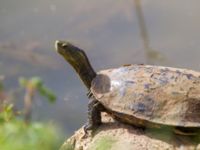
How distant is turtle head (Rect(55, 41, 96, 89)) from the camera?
12.1 ft

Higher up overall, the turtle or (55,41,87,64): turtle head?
(55,41,87,64): turtle head

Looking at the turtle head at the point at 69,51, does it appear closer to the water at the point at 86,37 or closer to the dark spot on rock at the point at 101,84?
the dark spot on rock at the point at 101,84

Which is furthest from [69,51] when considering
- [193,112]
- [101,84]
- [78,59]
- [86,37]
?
[86,37]

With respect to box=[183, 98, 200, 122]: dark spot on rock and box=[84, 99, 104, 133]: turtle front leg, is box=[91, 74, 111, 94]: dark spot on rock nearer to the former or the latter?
box=[84, 99, 104, 133]: turtle front leg

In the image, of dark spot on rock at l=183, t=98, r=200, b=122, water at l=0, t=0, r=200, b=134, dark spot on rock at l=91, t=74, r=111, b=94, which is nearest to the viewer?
dark spot on rock at l=183, t=98, r=200, b=122

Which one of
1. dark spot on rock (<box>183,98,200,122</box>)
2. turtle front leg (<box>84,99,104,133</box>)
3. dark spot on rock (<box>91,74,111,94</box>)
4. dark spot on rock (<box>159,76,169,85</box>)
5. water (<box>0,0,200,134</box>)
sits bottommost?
water (<box>0,0,200,134</box>)

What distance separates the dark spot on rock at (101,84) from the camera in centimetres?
349

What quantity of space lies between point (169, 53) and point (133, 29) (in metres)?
0.55

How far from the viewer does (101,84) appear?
3.56 metres

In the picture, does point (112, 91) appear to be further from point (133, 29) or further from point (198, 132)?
point (133, 29)

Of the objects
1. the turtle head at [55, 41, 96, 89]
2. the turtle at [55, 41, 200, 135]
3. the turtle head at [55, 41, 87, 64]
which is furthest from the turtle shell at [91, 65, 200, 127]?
the turtle head at [55, 41, 87, 64]

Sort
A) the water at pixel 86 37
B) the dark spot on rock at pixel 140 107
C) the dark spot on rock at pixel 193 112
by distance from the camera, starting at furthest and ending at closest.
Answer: the water at pixel 86 37 < the dark spot on rock at pixel 140 107 < the dark spot on rock at pixel 193 112

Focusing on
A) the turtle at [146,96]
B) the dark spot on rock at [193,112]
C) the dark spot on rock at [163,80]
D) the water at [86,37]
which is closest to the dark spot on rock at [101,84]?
the turtle at [146,96]

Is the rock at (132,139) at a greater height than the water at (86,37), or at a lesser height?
greater
